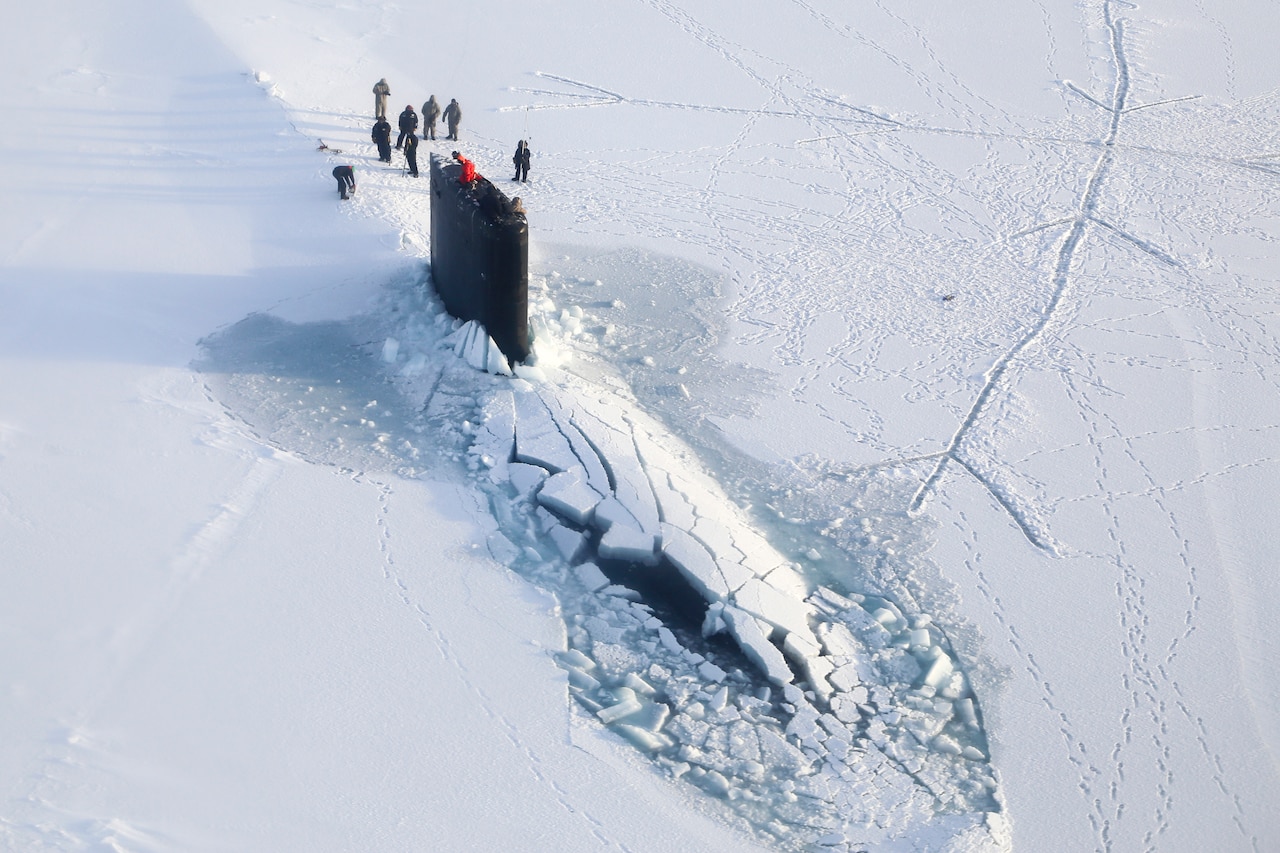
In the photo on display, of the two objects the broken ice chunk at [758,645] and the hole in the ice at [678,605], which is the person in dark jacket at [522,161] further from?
the broken ice chunk at [758,645]

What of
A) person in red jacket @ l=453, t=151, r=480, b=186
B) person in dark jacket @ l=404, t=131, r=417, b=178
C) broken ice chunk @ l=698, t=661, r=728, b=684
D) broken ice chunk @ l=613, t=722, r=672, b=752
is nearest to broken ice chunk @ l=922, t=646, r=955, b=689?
broken ice chunk @ l=698, t=661, r=728, b=684

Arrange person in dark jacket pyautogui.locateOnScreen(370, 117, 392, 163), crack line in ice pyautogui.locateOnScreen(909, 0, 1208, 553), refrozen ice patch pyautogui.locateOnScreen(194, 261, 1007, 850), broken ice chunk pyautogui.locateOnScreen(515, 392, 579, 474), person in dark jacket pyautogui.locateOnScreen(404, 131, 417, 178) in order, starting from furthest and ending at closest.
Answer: person in dark jacket pyautogui.locateOnScreen(370, 117, 392, 163)
person in dark jacket pyautogui.locateOnScreen(404, 131, 417, 178)
crack line in ice pyautogui.locateOnScreen(909, 0, 1208, 553)
broken ice chunk pyautogui.locateOnScreen(515, 392, 579, 474)
refrozen ice patch pyautogui.locateOnScreen(194, 261, 1007, 850)

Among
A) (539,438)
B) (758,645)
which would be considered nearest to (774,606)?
(758,645)

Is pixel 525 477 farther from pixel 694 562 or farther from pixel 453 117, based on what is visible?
pixel 453 117

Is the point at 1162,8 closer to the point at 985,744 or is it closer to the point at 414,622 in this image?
the point at 985,744

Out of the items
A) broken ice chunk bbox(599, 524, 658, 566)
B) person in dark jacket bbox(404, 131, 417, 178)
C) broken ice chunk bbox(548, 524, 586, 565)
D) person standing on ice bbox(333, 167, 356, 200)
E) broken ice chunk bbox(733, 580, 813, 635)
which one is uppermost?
person in dark jacket bbox(404, 131, 417, 178)

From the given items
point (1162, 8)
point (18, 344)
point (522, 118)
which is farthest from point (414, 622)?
point (1162, 8)

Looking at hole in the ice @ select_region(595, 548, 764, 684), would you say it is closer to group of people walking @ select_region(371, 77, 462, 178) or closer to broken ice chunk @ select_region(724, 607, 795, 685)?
broken ice chunk @ select_region(724, 607, 795, 685)
